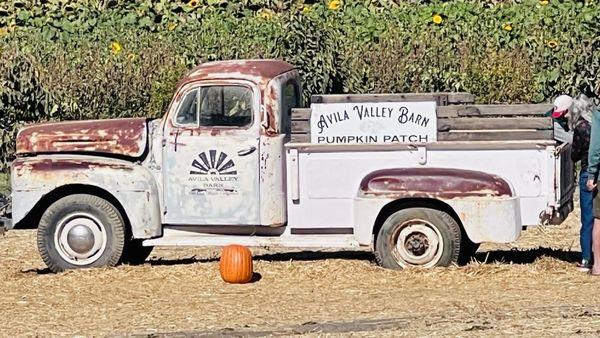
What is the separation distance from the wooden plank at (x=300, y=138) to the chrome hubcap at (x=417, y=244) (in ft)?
3.85

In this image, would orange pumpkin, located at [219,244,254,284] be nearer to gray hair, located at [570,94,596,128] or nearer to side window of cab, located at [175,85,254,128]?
side window of cab, located at [175,85,254,128]

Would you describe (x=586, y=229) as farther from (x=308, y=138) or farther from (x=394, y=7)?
(x=394, y=7)

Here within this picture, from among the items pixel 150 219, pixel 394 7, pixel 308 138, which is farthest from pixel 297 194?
pixel 394 7

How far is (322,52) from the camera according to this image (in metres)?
21.1

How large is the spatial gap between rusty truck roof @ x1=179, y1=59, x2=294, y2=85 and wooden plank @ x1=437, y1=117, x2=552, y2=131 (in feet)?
5.64

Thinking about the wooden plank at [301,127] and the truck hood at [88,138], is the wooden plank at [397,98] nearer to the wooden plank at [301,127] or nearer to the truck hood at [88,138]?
the wooden plank at [301,127]

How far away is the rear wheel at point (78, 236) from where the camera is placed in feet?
43.5

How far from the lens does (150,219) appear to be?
13.2 m

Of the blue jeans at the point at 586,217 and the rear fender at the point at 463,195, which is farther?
the blue jeans at the point at 586,217

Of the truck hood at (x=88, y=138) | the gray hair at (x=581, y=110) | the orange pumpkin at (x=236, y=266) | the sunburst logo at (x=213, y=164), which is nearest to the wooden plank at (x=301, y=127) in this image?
the sunburst logo at (x=213, y=164)

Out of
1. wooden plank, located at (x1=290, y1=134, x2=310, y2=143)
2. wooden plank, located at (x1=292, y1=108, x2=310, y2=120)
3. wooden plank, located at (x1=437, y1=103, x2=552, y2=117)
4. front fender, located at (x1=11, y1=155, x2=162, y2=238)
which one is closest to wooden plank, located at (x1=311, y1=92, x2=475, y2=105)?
wooden plank, located at (x1=437, y1=103, x2=552, y2=117)

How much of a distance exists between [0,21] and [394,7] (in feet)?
23.5

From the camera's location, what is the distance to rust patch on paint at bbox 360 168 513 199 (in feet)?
41.2

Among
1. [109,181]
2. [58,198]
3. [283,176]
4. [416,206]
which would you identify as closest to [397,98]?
[416,206]
